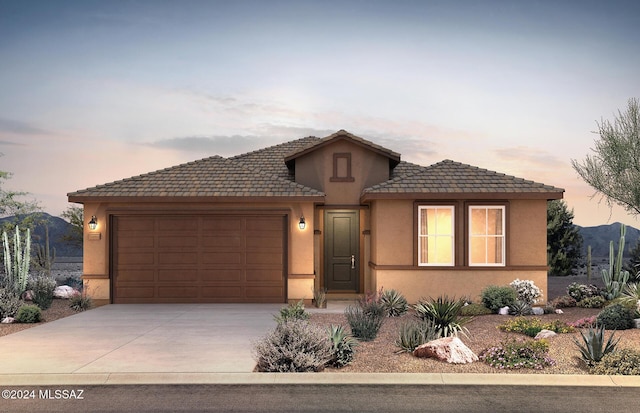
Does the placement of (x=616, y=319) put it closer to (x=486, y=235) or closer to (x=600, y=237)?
(x=486, y=235)

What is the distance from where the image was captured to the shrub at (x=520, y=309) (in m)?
15.1

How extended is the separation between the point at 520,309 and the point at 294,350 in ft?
27.3

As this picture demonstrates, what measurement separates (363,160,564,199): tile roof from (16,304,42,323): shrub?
30.1ft

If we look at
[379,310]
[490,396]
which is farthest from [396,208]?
[490,396]

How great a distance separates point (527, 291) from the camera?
16156 millimetres

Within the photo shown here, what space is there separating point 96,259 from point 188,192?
134 inches

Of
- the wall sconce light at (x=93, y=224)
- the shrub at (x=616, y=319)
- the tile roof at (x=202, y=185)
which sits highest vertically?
the tile roof at (x=202, y=185)

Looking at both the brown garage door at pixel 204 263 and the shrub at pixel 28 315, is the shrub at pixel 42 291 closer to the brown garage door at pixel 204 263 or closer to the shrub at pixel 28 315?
the brown garage door at pixel 204 263

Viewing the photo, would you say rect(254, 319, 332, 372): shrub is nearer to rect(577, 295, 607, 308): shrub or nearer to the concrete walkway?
the concrete walkway

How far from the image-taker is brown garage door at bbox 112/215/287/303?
17.8m

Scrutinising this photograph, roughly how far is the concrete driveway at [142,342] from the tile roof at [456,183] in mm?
5046

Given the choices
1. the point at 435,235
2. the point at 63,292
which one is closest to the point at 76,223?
the point at 63,292

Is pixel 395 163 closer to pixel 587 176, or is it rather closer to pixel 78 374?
pixel 587 176

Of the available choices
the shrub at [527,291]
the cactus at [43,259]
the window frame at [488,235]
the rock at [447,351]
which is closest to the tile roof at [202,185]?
the window frame at [488,235]
